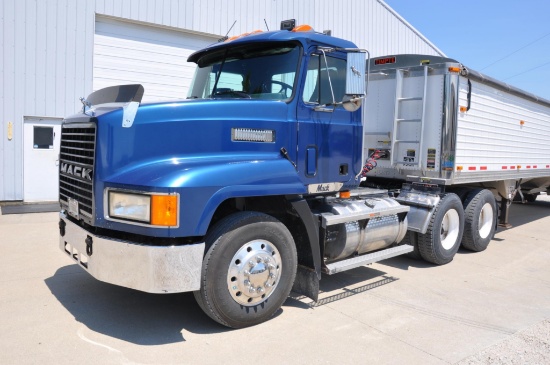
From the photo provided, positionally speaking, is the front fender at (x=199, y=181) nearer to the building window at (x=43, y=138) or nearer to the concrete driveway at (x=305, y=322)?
the concrete driveway at (x=305, y=322)

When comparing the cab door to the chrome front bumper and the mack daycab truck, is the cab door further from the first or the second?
the chrome front bumper

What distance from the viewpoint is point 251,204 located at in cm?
450

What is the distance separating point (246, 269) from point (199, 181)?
94 centimetres

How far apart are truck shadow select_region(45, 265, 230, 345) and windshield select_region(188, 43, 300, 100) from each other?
223cm

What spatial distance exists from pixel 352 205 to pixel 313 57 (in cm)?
178

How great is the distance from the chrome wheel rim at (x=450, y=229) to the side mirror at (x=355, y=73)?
11.0ft

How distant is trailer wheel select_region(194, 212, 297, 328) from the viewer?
12.7 feet

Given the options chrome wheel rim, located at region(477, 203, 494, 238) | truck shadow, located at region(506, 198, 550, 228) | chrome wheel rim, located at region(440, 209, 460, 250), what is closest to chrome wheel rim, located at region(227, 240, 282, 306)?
chrome wheel rim, located at region(440, 209, 460, 250)

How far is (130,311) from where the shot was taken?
4.53 m

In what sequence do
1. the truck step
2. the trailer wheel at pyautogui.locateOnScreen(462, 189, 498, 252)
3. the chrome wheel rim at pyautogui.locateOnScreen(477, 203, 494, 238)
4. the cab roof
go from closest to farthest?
1. the cab roof
2. the truck step
3. the trailer wheel at pyautogui.locateOnScreen(462, 189, 498, 252)
4. the chrome wheel rim at pyautogui.locateOnScreen(477, 203, 494, 238)

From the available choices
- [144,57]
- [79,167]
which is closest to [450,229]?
[79,167]

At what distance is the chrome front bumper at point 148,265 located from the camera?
11.7 ft

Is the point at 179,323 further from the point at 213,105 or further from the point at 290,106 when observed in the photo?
the point at 290,106

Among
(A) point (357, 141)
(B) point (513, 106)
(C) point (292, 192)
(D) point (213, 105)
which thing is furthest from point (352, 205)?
(B) point (513, 106)
